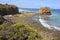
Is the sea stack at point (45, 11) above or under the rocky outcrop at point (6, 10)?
under

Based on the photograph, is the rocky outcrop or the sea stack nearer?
the rocky outcrop

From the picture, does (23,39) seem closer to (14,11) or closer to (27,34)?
(27,34)

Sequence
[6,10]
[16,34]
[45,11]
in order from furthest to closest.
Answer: [45,11] → [6,10] → [16,34]

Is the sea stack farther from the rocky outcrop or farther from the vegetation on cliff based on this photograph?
the vegetation on cliff

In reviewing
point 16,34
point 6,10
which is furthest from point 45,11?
point 16,34

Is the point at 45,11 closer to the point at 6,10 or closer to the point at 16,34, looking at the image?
the point at 6,10

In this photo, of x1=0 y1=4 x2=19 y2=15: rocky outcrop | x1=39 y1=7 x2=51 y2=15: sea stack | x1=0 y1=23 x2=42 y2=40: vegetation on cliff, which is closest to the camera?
x1=0 y1=23 x2=42 y2=40: vegetation on cliff

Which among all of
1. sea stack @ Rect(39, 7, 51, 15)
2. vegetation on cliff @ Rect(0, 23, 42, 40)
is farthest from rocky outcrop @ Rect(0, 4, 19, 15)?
vegetation on cliff @ Rect(0, 23, 42, 40)

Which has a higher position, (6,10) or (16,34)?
(16,34)

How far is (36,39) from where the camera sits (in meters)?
9.57

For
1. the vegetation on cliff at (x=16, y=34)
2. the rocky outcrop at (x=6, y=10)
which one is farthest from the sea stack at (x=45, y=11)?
the vegetation on cliff at (x=16, y=34)

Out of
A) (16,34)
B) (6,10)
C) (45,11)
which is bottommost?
(45,11)

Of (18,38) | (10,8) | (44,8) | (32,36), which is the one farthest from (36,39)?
(44,8)

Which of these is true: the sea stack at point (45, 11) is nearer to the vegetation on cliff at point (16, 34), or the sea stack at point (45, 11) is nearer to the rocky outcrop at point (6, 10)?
the rocky outcrop at point (6, 10)
